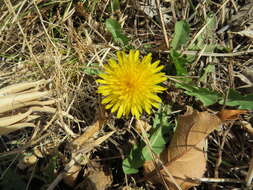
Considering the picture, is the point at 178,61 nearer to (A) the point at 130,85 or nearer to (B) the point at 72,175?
(A) the point at 130,85

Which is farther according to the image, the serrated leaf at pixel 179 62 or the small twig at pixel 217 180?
the serrated leaf at pixel 179 62

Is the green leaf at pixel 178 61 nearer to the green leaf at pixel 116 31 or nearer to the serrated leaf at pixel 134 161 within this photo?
the green leaf at pixel 116 31

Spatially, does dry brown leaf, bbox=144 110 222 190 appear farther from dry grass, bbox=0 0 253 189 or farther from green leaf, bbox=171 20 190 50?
green leaf, bbox=171 20 190 50

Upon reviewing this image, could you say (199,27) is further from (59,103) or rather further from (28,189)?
(28,189)

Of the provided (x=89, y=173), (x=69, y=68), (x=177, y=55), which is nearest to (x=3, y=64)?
(x=69, y=68)

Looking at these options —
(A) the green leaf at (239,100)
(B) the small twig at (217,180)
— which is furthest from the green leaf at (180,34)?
(B) the small twig at (217,180)

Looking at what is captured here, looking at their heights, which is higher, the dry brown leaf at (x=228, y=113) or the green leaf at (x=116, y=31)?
the green leaf at (x=116, y=31)
